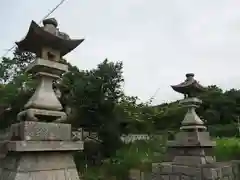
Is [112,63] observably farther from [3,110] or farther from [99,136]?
[3,110]

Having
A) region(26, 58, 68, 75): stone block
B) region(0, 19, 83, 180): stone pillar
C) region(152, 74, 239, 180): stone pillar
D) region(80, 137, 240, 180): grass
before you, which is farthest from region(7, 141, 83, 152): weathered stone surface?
region(80, 137, 240, 180): grass

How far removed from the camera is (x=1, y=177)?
2609 millimetres

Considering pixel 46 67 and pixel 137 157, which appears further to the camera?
pixel 137 157

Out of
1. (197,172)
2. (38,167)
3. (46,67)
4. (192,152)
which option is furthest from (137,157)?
(46,67)

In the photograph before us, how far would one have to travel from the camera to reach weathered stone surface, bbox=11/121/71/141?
241cm

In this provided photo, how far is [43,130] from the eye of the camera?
2516mm

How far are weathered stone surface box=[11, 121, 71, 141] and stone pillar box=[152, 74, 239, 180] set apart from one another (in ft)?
8.35

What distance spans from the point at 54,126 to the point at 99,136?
18.0 ft

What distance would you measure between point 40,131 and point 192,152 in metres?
3.02

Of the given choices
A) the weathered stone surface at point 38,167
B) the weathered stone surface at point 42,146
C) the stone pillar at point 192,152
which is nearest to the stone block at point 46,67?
the weathered stone surface at point 42,146

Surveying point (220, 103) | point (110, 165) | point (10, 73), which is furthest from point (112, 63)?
point (220, 103)

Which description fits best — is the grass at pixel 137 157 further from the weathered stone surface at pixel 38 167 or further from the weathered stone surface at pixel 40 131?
the weathered stone surface at pixel 40 131

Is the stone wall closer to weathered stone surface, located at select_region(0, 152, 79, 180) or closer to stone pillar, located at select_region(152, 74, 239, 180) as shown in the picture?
stone pillar, located at select_region(152, 74, 239, 180)

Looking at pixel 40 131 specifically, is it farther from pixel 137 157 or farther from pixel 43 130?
pixel 137 157
